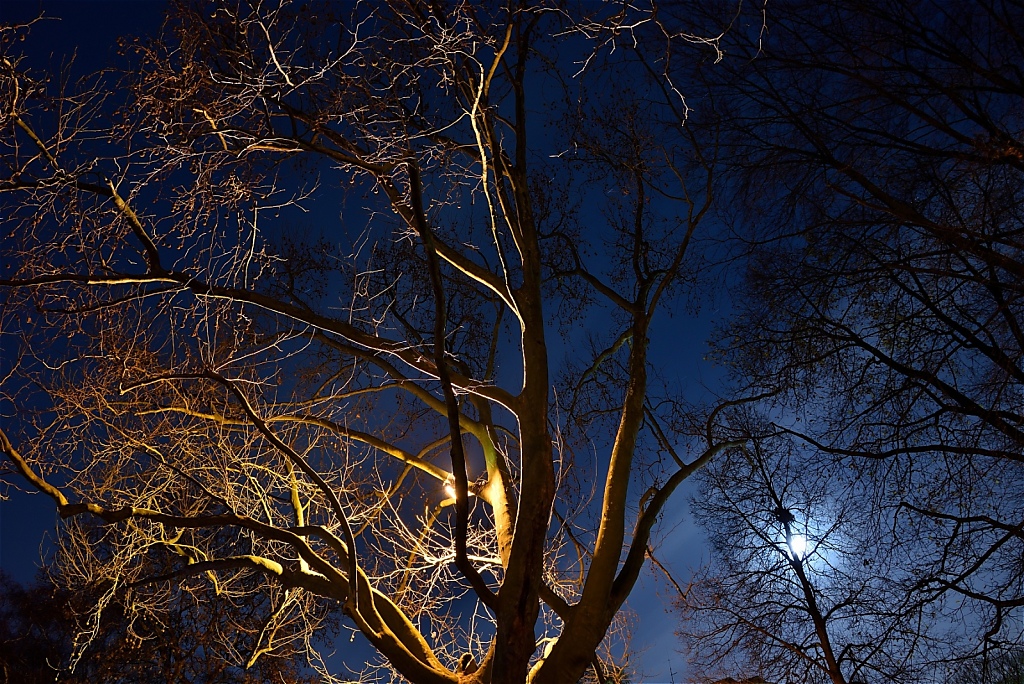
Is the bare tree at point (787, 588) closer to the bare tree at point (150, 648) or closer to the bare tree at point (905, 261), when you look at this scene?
the bare tree at point (905, 261)

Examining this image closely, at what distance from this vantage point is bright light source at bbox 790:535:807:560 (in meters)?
8.24

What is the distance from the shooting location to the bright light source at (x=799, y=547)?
8242 millimetres

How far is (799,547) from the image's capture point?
27.1 feet

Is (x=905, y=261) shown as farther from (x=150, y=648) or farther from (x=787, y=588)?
(x=150, y=648)

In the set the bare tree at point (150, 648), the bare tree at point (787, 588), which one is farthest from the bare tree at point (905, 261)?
the bare tree at point (150, 648)

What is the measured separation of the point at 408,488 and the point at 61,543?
3393 millimetres

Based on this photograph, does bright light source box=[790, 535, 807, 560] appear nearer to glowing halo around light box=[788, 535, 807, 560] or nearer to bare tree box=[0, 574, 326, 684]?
glowing halo around light box=[788, 535, 807, 560]

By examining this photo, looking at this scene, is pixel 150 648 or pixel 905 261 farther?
pixel 150 648

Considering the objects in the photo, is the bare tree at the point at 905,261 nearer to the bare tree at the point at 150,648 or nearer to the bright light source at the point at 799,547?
the bright light source at the point at 799,547

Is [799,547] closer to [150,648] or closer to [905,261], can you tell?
[905,261]

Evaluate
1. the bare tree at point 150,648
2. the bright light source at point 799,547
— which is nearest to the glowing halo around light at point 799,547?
the bright light source at point 799,547

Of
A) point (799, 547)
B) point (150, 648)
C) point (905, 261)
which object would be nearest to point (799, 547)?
point (799, 547)

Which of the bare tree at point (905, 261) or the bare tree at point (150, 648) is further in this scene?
the bare tree at point (150, 648)

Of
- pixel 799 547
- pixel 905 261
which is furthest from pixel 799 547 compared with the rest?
pixel 905 261
